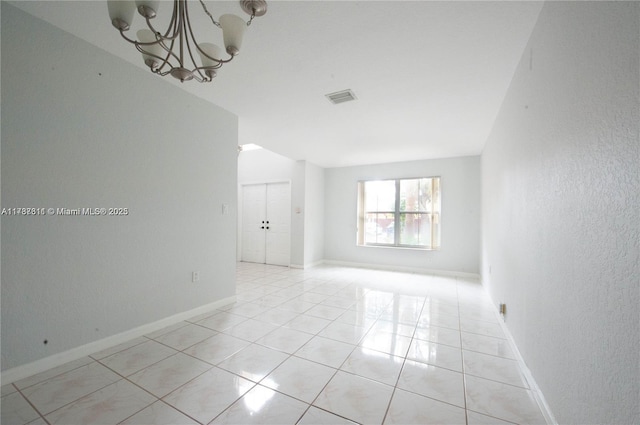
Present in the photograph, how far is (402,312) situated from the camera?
10.4 ft

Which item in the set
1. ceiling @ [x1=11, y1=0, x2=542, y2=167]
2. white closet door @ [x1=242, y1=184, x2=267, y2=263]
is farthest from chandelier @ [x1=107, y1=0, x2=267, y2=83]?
white closet door @ [x1=242, y1=184, x2=267, y2=263]

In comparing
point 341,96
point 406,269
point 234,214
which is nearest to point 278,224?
point 234,214

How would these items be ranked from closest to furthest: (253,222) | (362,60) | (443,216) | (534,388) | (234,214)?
(534,388) < (362,60) < (234,214) < (443,216) < (253,222)

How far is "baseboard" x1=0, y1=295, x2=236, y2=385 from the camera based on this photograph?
5.74 feet

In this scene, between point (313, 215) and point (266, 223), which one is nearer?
point (313, 215)

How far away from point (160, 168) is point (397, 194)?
4825 mm

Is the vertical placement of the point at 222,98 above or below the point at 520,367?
above

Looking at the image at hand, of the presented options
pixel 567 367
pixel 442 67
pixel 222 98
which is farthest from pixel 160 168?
pixel 567 367

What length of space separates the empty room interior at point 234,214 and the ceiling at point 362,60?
0.02 metres

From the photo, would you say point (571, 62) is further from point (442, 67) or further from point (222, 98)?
point (222, 98)

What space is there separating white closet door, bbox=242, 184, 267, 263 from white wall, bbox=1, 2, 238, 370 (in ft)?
11.1

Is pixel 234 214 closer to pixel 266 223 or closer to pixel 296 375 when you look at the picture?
pixel 296 375

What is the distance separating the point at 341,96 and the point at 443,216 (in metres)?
3.83

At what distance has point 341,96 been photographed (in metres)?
2.83
